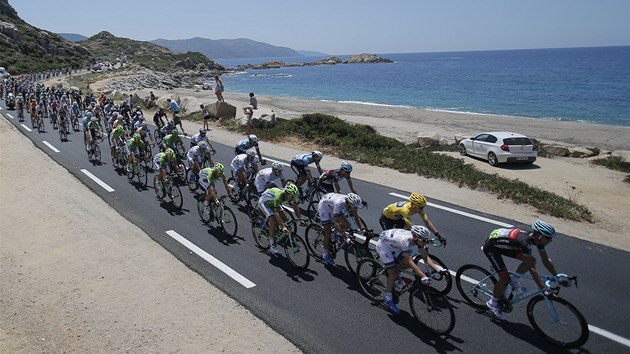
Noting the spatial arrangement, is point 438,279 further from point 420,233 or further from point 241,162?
point 241,162

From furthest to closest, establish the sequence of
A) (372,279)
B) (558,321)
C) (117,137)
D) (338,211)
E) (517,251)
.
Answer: (117,137) → (338,211) → (372,279) → (517,251) → (558,321)

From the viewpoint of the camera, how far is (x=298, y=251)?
9.02 metres

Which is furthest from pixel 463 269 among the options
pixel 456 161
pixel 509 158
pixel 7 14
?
→ pixel 7 14

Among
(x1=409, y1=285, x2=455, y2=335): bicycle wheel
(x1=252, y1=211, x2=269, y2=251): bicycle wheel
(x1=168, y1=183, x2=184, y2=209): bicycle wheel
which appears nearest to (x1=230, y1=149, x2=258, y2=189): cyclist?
(x1=168, y1=183, x2=184, y2=209): bicycle wheel

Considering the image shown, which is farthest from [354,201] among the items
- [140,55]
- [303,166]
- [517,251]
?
[140,55]

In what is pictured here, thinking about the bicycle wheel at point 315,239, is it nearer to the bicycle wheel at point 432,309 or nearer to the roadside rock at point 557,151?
the bicycle wheel at point 432,309

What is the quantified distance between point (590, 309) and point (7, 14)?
532 feet

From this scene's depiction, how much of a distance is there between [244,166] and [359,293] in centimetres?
607

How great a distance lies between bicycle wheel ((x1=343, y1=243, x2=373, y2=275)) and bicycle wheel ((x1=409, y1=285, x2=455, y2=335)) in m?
1.55

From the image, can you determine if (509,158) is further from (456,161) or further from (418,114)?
(418,114)

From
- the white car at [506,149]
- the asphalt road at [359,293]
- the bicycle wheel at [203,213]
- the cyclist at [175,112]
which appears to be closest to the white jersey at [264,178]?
the asphalt road at [359,293]

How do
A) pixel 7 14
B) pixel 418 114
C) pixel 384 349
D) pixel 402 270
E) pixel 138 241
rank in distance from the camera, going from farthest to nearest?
pixel 7 14
pixel 418 114
pixel 138 241
pixel 402 270
pixel 384 349

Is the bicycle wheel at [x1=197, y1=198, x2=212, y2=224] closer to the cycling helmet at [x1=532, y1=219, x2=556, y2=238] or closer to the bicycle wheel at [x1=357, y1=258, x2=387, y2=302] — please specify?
the bicycle wheel at [x1=357, y1=258, x2=387, y2=302]

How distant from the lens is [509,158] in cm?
2023
